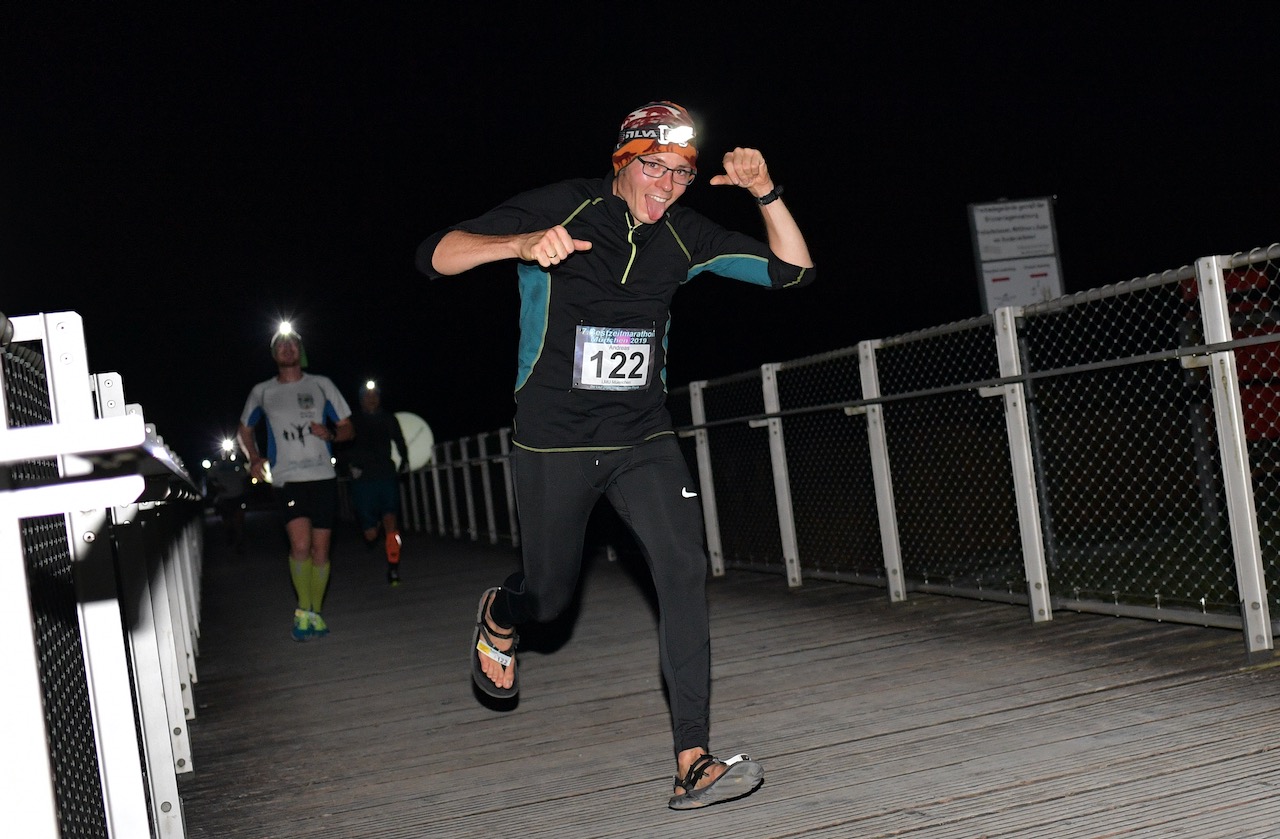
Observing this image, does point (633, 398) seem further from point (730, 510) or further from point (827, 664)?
point (730, 510)

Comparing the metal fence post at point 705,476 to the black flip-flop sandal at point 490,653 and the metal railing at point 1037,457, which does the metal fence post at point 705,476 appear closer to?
the metal railing at point 1037,457

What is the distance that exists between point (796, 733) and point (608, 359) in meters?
1.54

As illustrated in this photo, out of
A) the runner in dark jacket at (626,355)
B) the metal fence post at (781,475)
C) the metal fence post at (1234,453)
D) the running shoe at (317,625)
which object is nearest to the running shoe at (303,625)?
the running shoe at (317,625)

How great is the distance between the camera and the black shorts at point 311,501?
7.47m

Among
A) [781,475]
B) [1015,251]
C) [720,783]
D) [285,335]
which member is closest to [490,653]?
[720,783]

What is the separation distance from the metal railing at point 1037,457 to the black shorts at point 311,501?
288 centimetres

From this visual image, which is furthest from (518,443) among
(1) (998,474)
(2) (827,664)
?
(1) (998,474)

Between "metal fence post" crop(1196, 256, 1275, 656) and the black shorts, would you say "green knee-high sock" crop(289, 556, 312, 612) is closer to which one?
the black shorts

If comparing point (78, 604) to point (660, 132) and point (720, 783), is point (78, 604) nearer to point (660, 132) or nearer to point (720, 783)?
point (720, 783)

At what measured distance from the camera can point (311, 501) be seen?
750 centimetres

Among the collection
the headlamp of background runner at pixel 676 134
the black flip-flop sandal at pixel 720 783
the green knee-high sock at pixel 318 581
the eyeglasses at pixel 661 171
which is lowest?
the black flip-flop sandal at pixel 720 783

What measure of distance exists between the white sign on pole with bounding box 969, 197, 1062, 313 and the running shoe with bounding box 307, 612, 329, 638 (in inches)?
193

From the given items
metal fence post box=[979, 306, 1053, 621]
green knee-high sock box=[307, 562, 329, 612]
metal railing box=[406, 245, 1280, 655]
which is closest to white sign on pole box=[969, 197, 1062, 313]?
metal railing box=[406, 245, 1280, 655]

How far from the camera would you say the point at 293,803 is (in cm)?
398
